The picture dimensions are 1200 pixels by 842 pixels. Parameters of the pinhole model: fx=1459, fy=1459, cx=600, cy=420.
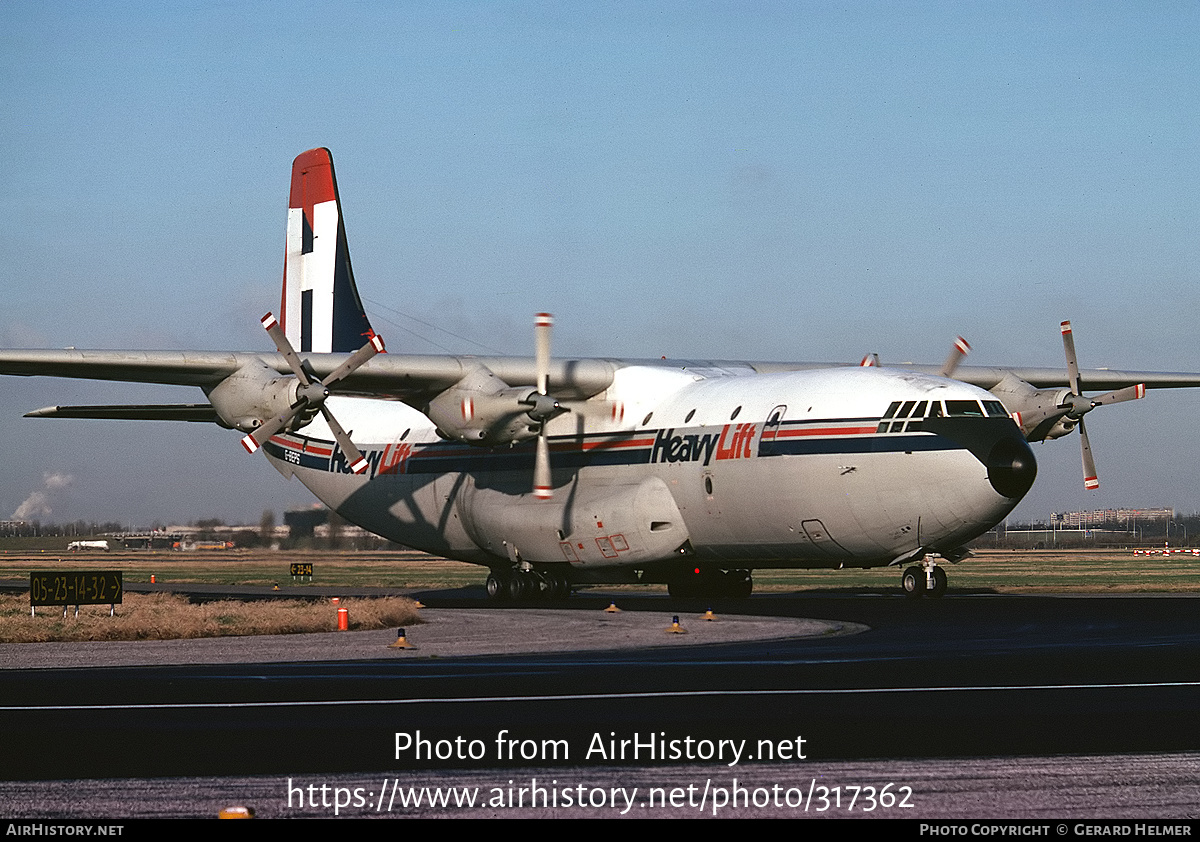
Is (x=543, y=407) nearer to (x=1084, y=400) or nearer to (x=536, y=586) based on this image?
(x=536, y=586)

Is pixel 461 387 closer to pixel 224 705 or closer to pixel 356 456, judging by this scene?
pixel 356 456

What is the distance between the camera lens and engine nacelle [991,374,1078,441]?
109ft

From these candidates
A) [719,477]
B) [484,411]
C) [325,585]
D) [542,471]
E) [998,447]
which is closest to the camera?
[998,447]

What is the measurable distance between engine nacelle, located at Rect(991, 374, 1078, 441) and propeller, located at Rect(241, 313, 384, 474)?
47.8ft

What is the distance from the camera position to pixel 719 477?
29.7 m

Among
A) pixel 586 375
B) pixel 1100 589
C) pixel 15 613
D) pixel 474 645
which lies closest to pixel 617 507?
pixel 586 375

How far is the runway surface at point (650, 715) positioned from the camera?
945cm

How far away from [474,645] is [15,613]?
12.0 metres

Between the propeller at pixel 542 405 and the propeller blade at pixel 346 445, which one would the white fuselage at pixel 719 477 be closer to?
the propeller at pixel 542 405

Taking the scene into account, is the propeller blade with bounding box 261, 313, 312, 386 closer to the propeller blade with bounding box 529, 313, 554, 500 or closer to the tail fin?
the propeller blade with bounding box 529, 313, 554, 500

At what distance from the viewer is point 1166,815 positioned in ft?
26.9

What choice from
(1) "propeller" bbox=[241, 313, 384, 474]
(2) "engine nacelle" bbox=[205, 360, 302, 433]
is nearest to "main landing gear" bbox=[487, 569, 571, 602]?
(1) "propeller" bbox=[241, 313, 384, 474]

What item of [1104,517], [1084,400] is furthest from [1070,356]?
[1104,517]

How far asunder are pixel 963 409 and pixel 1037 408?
768 cm
